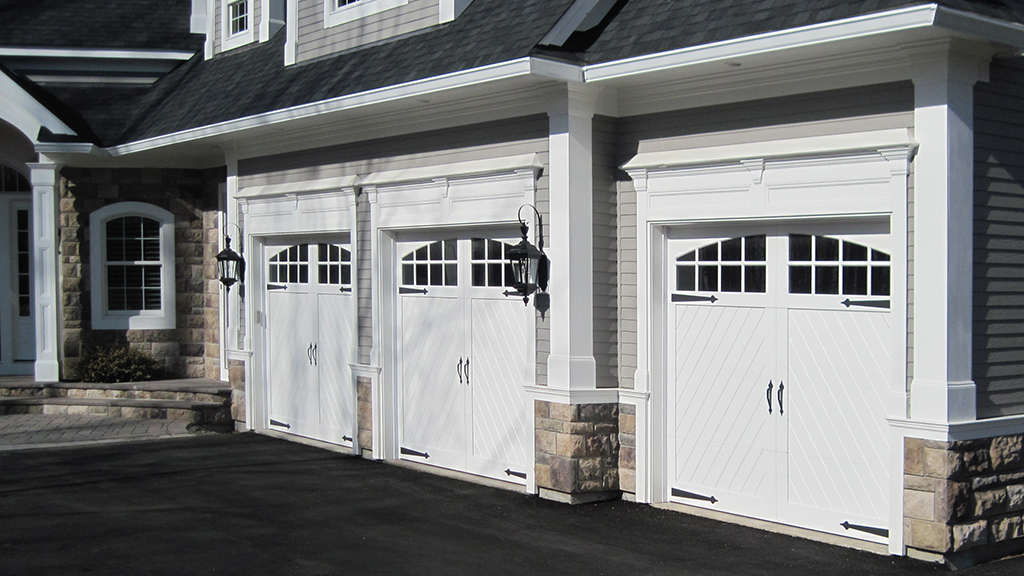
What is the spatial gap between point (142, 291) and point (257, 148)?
3.58m

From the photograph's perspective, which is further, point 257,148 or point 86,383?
point 86,383

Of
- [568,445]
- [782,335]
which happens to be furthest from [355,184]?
[782,335]

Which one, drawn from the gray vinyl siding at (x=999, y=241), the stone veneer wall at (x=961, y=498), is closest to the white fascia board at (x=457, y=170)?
the gray vinyl siding at (x=999, y=241)

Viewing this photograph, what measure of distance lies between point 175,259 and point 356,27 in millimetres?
5303

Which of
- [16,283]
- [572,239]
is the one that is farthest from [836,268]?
[16,283]

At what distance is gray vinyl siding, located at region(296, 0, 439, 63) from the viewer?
34.0ft

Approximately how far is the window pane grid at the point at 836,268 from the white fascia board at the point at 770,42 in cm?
143

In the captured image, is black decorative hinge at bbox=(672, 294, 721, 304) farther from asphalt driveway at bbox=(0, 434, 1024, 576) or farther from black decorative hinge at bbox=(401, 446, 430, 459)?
black decorative hinge at bbox=(401, 446, 430, 459)

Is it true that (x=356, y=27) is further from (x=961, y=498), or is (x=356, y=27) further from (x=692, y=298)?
(x=961, y=498)

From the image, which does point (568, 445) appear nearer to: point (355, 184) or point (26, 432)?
point (355, 184)

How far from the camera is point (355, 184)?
10828mm

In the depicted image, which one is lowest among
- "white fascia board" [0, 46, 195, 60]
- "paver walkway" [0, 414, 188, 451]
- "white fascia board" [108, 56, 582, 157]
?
"paver walkway" [0, 414, 188, 451]

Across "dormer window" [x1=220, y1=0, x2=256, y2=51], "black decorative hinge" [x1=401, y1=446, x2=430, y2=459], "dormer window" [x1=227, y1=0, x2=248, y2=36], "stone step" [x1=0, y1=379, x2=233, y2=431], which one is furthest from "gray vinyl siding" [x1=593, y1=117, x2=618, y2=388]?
"dormer window" [x1=227, y1=0, x2=248, y2=36]

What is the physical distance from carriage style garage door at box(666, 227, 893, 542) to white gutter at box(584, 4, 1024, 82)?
1.39 metres
